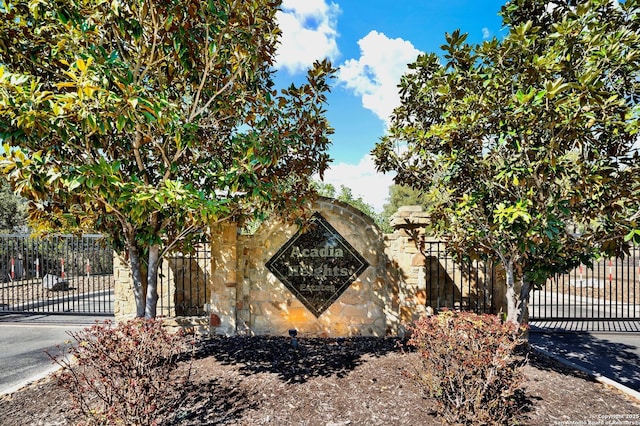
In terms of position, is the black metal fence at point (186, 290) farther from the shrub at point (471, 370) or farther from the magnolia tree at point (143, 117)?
the shrub at point (471, 370)

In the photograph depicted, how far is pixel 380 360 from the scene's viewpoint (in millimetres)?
5445

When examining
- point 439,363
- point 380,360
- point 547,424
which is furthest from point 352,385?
point 547,424

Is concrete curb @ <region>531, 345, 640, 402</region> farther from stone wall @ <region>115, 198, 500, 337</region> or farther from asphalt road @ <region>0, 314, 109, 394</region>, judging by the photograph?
asphalt road @ <region>0, 314, 109, 394</region>

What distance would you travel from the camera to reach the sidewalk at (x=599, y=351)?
18.3 ft

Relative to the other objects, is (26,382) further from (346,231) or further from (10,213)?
(10,213)

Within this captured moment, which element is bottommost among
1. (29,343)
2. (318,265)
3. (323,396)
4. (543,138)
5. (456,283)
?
(29,343)

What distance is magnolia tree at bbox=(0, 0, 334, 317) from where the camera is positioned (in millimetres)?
3225

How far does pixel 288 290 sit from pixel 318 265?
90 centimetres

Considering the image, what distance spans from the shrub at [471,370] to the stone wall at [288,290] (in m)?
2.78

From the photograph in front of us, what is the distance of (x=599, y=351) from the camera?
6.90 m

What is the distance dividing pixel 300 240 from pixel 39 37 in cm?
541

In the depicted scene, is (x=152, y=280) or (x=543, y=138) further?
(x=152, y=280)

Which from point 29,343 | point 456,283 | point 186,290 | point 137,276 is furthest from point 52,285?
point 456,283

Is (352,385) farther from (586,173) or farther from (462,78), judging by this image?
(462,78)
